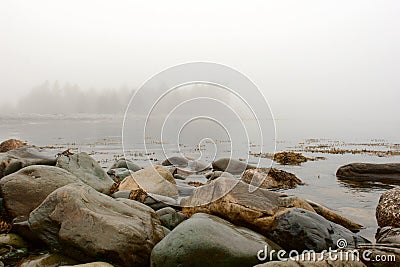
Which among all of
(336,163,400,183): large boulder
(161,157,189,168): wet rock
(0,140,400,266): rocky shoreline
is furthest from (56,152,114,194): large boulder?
(336,163,400,183): large boulder

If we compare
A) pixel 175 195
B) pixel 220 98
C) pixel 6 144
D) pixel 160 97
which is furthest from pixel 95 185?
pixel 6 144

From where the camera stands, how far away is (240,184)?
7.81 m

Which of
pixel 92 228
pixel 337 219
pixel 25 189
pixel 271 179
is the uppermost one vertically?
pixel 25 189

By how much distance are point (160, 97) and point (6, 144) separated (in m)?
17.3

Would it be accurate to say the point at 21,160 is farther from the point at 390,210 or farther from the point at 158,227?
the point at 390,210

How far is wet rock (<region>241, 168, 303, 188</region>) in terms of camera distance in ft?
47.1

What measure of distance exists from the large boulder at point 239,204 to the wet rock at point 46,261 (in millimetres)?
3054

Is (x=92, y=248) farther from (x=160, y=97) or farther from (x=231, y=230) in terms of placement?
(x=160, y=97)

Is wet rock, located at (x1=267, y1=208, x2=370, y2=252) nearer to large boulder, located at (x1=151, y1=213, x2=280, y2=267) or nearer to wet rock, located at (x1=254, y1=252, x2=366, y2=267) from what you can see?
large boulder, located at (x1=151, y1=213, x2=280, y2=267)

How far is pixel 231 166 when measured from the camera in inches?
722

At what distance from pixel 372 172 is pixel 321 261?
14637 mm

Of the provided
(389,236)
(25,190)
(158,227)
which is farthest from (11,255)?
(389,236)

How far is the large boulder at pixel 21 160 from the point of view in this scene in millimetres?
9427

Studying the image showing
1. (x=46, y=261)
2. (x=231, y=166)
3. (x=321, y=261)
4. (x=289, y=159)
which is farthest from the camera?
(x=289, y=159)
